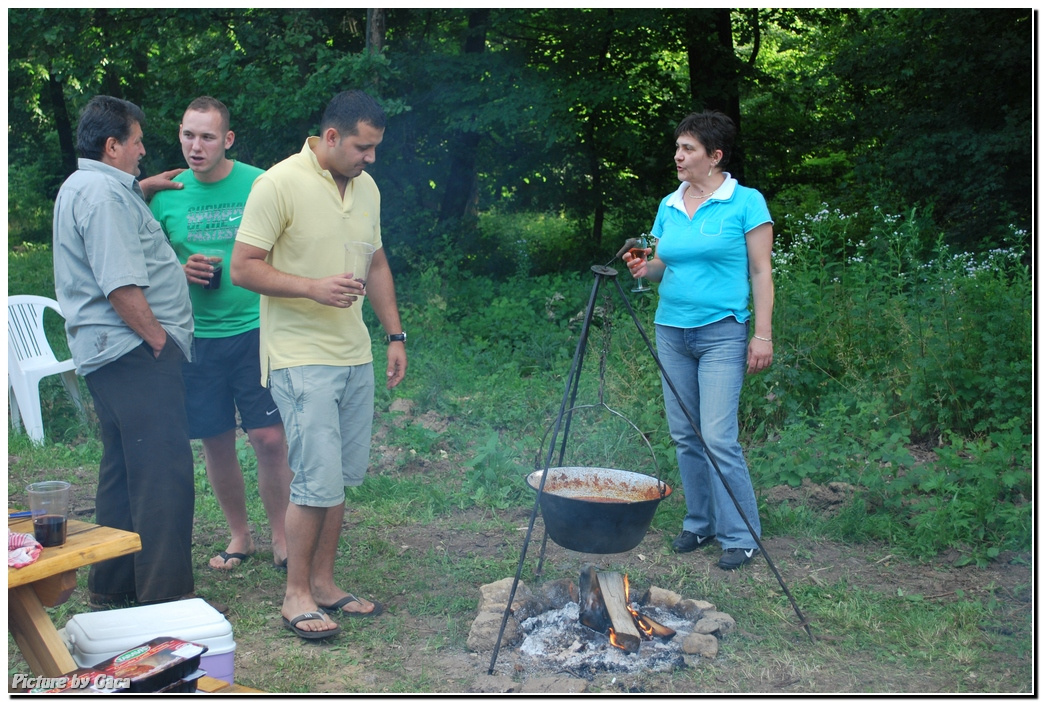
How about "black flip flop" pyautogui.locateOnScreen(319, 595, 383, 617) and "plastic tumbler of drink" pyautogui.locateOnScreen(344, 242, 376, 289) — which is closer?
"plastic tumbler of drink" pyautogui.locateOnScreen(344, 242, 376, 289)

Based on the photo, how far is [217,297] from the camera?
3684 millimetres

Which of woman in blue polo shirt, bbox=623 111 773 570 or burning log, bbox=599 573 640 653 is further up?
woman in blue polo shirt, bbox=623 111 773 570

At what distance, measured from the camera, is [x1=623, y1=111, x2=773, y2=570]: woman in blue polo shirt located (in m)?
3.73

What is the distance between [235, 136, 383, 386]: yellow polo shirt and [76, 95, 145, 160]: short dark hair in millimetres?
601

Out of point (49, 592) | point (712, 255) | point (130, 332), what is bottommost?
point (49, 592)

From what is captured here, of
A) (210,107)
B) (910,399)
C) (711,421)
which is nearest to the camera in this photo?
(210,107)

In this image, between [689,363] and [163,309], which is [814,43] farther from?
[163,309]

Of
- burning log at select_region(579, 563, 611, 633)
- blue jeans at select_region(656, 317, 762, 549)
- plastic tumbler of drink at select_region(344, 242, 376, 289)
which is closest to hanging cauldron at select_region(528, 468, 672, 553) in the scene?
burning log at select_region(579, 563, 611, 633)

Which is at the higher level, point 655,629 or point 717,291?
point 717,291

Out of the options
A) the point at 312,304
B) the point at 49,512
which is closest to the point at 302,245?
the point at 312,304

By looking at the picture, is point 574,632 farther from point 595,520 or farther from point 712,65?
point 712,65

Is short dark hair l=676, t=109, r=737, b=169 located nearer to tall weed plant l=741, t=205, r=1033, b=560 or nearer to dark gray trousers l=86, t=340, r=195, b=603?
tall weed plant l=741, t=205, r=1033, b=560

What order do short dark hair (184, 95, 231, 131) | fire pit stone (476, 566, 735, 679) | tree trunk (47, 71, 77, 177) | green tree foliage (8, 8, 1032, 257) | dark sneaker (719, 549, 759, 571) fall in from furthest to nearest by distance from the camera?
tree trunk (47, 71, 77, 177) → green tree foliage (8, 8, 1032, 257) → dark sneaker (719, 549, 759, 571) → short dark hair (184, 95, 231, 131) → fire pit stone (476, 566, 735, 679)

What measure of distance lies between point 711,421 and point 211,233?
7.45ft
